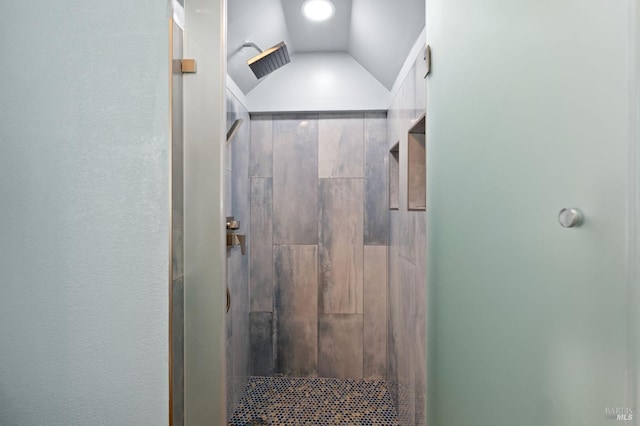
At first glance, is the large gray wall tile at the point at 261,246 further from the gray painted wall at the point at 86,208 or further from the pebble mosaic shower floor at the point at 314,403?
the gray painted wall at the point at 86,208

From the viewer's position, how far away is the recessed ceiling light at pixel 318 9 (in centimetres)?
183

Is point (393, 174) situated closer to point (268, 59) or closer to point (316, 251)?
point (316, 251)

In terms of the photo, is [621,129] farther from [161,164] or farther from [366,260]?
[366,260]

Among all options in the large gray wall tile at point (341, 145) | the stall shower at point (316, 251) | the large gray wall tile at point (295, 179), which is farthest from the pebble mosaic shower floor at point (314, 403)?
the large gray wall tile at point (341, 145)

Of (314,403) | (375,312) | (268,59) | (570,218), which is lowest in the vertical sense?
(314,403)

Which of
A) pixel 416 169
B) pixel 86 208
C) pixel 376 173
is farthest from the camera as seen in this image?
pixel 376 173

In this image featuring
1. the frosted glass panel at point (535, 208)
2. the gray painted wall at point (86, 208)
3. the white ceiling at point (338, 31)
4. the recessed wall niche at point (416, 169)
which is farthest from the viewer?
the recessed wall niche at point (416, 169)

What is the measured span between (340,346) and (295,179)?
4.00 ft

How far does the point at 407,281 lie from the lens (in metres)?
1.71

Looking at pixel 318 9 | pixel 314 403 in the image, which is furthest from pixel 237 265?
pixel 318 9

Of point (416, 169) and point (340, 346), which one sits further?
point (340, 346)

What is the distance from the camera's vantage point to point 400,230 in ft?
6.33

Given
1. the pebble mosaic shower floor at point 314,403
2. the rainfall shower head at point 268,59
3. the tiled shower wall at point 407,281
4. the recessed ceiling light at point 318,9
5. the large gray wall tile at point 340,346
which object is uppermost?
the recessed ceiling light at point 318,9

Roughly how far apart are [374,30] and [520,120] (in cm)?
148
